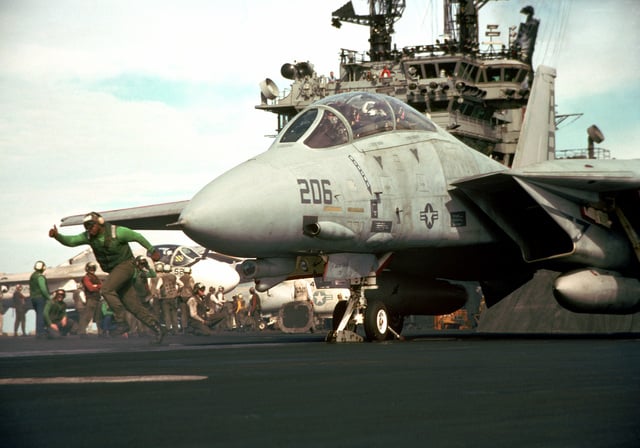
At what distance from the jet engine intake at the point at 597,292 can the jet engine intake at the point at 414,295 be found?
104 inches

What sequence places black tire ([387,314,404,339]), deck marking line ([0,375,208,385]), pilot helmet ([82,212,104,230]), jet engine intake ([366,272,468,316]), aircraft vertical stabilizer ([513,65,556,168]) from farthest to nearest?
aircraft vertical stabilizer ([513,65,556,168]) < black tire ([387,314,404,339]) < jet engine intake ([366,272,468,316]) < pilot helmet ([82,212,104,230]) < deck marking line ([0,375,208,385])

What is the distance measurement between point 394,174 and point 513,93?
43557 millimetres

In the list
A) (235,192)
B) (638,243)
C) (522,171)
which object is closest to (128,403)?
(235,192)

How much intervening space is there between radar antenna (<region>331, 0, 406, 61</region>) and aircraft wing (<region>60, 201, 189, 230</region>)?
44841 millimetres

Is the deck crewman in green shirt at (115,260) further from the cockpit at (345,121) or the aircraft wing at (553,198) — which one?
the aircraft wing at (553,198)

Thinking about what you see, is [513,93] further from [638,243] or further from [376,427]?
[376,427]

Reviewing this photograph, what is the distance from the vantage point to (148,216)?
1538 cm

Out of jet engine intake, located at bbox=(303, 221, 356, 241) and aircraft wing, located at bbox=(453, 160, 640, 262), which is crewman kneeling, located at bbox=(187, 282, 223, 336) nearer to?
aircraft wing, located at bbox=(453, 160, 640, 262)

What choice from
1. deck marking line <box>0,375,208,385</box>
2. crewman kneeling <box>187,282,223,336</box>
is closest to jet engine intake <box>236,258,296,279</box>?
deck marking line <box>0,375,208,385</box>

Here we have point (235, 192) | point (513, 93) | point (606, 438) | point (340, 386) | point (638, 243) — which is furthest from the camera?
point (513, 93)

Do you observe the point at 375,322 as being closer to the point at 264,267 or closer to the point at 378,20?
the point at 264,267

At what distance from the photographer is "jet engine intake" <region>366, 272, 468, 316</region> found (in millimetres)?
14812

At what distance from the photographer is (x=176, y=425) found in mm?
3617

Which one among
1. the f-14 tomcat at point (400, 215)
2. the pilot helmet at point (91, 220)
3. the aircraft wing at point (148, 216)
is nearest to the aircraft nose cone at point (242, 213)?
the f-14 tomcat at point (400, 215)
